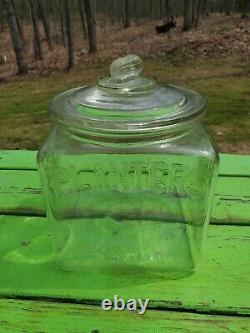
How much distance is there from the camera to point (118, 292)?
0.73m

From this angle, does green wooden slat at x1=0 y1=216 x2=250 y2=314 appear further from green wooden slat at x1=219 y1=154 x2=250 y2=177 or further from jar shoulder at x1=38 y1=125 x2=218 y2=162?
green wooden slat at x1=219 y1=154 x2=250 y2=177

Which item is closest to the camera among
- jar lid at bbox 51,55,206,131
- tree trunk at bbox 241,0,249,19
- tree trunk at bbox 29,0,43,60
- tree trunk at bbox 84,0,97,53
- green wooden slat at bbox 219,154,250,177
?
jar lid at bbox 51,55,206,131

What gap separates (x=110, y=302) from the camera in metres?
0.70

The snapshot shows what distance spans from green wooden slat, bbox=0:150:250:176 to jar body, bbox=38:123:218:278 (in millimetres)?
244

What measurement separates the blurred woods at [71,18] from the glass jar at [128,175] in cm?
518

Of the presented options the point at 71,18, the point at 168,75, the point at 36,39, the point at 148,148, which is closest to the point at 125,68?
the point at 148,148

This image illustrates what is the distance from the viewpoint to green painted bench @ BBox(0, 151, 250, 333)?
0.66 meters

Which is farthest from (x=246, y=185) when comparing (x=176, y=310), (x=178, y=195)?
(x=176, y=310)

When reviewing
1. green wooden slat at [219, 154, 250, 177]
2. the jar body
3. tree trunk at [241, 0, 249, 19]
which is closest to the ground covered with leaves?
tree trunk at [241, 0, 249, 19]

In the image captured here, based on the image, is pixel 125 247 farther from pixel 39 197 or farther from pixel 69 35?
pixel 69 35

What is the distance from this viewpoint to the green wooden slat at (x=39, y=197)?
941 mm

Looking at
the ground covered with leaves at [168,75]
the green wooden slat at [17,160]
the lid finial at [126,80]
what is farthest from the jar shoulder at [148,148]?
the ground covered with leaves at [168,75]

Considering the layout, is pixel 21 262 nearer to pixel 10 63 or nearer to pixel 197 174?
pixel 197 174

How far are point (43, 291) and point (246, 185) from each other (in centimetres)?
57
